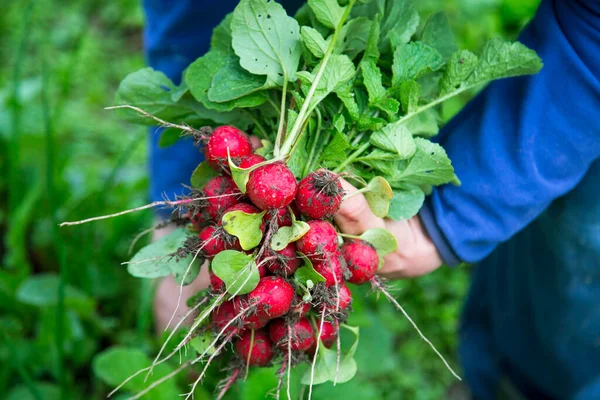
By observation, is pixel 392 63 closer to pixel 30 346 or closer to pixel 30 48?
pixel 30 346

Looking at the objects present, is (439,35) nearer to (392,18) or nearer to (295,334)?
(392,18)

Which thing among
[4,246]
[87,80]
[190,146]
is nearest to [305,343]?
[190,146]

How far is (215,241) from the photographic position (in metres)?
0.80

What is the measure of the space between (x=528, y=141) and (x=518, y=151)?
0.02 metres

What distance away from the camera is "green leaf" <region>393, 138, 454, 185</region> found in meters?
0.84

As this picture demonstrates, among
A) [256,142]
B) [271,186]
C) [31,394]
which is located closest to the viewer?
[271,186]

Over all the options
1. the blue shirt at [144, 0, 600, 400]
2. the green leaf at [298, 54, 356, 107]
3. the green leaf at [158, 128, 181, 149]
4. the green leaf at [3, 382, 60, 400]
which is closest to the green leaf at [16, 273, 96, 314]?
the green leaf at [3, 382, 60, 400]

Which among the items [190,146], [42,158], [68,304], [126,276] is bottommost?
[126,276]

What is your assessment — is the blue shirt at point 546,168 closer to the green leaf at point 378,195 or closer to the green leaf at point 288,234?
the green leaf at point 378,195

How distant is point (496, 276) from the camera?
1.60 m

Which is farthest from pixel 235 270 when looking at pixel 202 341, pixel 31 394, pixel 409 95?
pixel 31 394

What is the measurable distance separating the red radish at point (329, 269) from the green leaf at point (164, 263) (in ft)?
0.63

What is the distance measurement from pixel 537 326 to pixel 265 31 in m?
1.08

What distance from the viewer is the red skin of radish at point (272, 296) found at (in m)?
0.76
